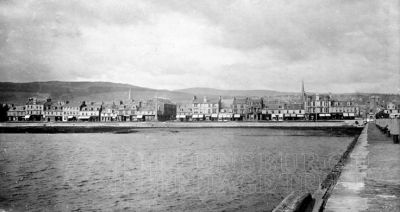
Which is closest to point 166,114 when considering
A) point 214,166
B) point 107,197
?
point 214,166

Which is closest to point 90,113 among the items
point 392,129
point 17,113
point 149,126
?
point 17,113

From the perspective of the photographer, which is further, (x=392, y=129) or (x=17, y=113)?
(x=17, y=113)

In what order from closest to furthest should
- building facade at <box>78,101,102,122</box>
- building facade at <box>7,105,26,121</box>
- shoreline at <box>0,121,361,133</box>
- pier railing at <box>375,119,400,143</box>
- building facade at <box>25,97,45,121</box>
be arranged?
pier railing at <box>375,119,400,143</box> → shoreline at <box>0,121,361,133</box> → building facade at <box>78,101,102,122</box> → building facade at <box>25,97,45,121</box> → building facade at <box>7,105,26,121</box>

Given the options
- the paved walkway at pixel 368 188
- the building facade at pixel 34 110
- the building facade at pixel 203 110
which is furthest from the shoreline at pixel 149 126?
the paved walkway at pixel 368 188

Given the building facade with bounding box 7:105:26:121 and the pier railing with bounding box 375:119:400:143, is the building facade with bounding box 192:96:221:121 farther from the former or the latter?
the building facade with bounding box 7:105:26:121

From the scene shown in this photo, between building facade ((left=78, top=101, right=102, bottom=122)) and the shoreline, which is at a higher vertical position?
building facade ((left=78, top=101, right=102, bottom=122))

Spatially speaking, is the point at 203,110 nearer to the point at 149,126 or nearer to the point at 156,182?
the point at 149,126

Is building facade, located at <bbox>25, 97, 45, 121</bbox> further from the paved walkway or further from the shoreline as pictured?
the paved walkway

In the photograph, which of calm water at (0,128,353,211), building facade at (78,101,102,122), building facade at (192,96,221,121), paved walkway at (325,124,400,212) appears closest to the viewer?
paved walkway at (325,124,400,212)

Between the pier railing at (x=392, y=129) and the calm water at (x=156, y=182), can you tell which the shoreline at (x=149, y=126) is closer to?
the pier railing at (x=392, y=129)

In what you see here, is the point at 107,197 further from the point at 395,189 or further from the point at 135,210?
the point at 395,189

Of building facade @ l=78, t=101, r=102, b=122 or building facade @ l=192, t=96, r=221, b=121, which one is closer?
building facade @ l=192, t=96, r=221, b=121

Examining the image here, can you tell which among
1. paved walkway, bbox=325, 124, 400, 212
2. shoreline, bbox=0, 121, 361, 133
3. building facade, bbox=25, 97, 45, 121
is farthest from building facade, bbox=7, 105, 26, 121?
paved walkway, bbox=325, 124, 400, 212
